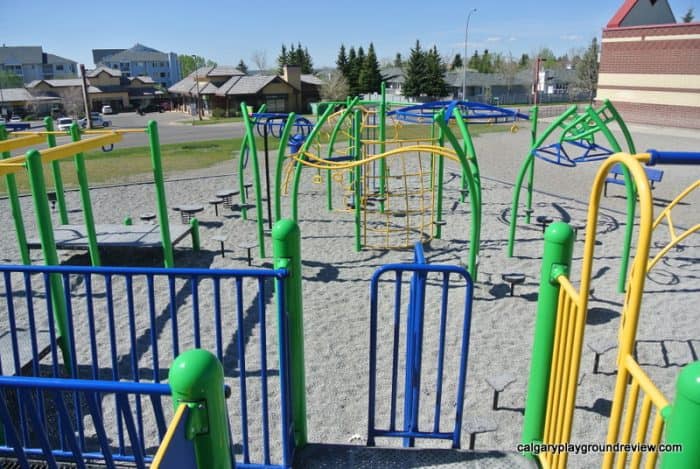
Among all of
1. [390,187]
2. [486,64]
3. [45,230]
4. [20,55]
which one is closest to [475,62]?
[486,64]

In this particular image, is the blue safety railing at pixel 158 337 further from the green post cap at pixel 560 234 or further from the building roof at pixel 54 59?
the building roof at pixel 54 59

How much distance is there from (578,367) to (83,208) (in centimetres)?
552

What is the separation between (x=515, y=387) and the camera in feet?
14.0

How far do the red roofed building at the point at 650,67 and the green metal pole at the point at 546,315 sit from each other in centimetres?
2922

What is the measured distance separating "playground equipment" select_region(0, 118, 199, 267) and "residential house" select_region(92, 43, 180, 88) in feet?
282

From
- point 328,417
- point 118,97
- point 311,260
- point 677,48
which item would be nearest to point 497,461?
point 328,417

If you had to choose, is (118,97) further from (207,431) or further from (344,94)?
(207,431)

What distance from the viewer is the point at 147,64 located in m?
88.0

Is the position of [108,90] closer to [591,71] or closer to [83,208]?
[591,71]

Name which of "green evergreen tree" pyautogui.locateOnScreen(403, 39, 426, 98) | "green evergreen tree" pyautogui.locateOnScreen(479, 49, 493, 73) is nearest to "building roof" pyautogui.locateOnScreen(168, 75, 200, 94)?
"green evergreen tree" pyautogui.locateOnScreen(403, 39, 426, 98)

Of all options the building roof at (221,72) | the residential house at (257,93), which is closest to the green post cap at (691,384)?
the residential house at (257,93)

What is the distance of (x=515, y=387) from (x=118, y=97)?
65084 mm

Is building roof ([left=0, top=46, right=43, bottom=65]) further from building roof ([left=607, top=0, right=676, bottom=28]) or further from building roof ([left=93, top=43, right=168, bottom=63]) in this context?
building roof ([left=607, top=0, right=676, bottom=28])

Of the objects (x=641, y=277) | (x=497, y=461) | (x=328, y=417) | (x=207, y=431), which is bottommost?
(x=328, y=417)
